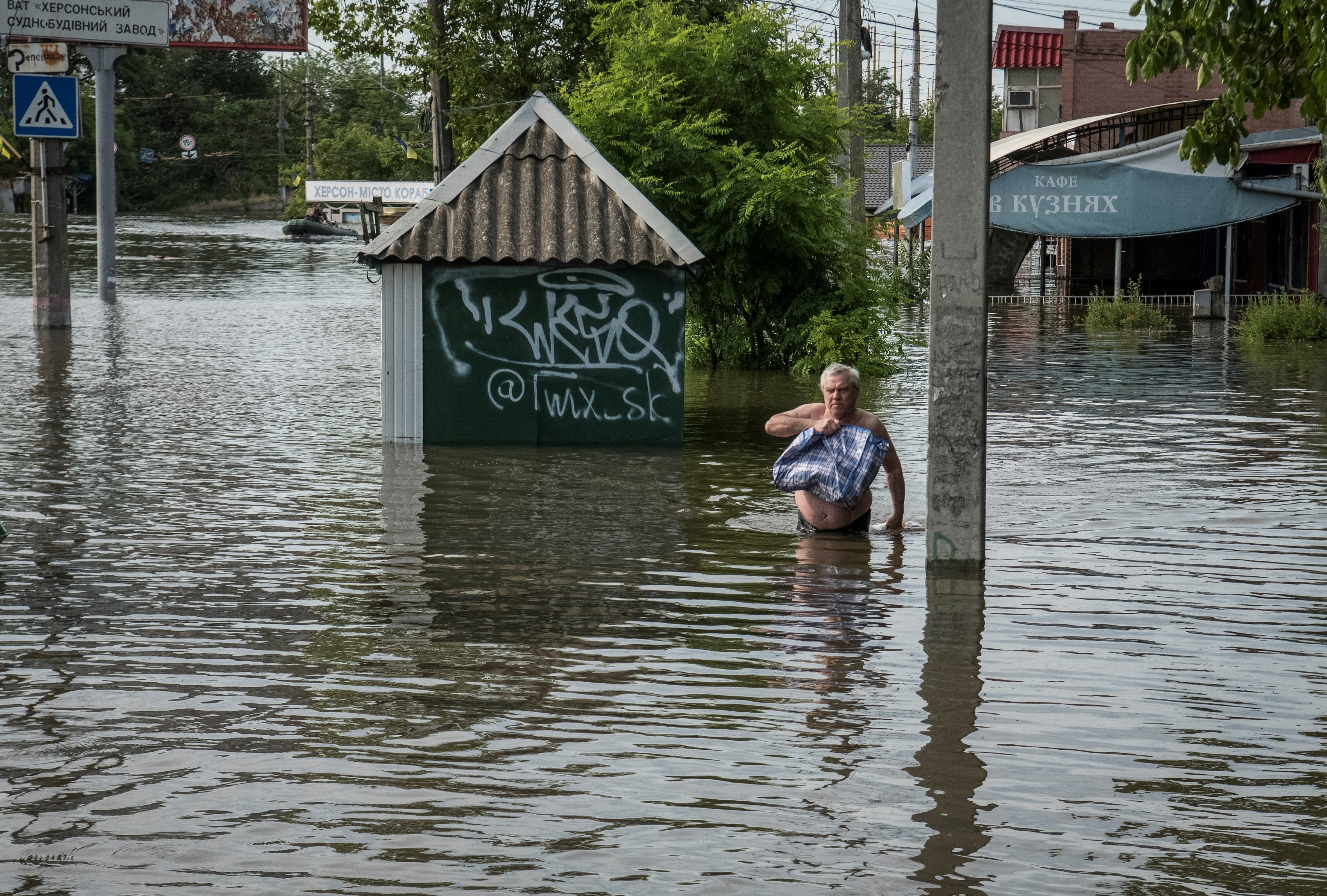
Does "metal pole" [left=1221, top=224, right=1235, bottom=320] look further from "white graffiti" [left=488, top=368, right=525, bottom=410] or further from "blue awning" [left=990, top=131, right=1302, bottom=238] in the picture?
"white graffiti" [left=488, top=368, right=525, bottom=410]

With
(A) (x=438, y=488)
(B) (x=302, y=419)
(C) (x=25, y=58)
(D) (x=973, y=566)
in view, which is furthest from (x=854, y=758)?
(C) (x=25, y=58)

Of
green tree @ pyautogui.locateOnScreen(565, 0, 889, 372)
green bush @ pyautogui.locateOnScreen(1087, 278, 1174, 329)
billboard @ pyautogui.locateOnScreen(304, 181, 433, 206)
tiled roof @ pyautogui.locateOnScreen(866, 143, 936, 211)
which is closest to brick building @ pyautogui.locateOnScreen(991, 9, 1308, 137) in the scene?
tiled roof @ pyautogui.locateOnScreen(866, 143, 936, 211)

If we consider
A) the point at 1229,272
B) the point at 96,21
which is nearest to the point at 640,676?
the point at 96,21

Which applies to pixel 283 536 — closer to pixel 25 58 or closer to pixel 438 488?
pixel 438 488

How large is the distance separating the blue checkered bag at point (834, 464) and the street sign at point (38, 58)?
17.6m

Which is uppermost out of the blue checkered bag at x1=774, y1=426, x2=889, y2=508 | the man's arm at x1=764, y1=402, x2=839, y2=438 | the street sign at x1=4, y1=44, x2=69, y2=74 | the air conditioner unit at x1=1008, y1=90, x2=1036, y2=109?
the air conditioner unit at x1=1008, y1=90, x2=1036, y2=109

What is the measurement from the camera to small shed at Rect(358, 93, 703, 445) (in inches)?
526

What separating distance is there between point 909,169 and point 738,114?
21889 mm

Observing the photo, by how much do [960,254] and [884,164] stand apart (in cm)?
6628

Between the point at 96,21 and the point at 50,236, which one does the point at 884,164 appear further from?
the point at 50,236

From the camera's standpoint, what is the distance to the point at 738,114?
18938 mm

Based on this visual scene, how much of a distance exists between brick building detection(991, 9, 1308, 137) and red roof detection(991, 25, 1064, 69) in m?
0.02

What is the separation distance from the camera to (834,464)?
9219 mm

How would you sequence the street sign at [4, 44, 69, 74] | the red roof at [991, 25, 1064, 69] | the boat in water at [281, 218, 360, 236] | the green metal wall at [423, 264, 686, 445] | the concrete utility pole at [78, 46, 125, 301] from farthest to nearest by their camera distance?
the boat in water at [281, 218, 360, 236], the red roof at [991, 25, 1064, 69], the concrete utility pole at [78, 46, 125, 301], the street sign at [4, 44, 69, 74], the green metal wall at [423, 264, 686, 445]
